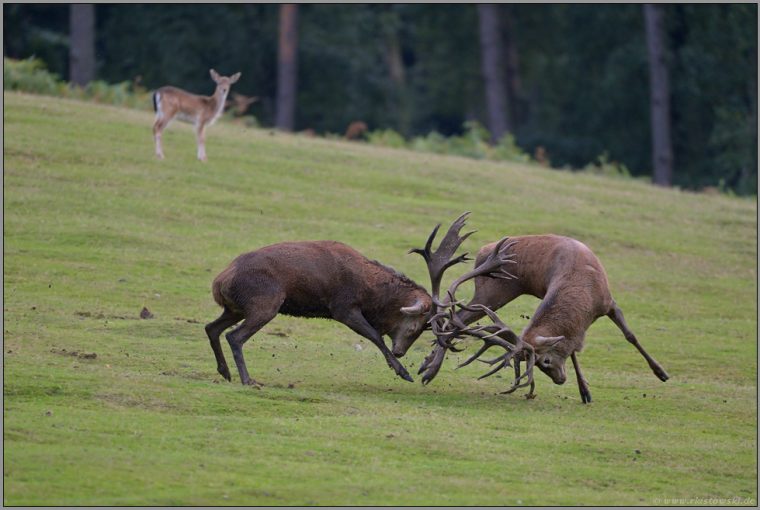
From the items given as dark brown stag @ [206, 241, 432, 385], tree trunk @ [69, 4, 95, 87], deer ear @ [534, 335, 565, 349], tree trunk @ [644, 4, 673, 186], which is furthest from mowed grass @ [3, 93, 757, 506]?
tree trunk @ [644, 4, 673, 186]

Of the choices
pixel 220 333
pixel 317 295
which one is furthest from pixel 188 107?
pixel 220 333

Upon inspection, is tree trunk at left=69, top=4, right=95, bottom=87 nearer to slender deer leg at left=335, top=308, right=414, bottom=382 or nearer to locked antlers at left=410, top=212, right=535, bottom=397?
slender deer leg at left=335, top=308, right=414, bottom=382

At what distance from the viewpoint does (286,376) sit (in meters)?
14.9

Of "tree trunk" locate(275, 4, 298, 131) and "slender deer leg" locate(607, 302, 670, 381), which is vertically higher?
"tree trunk" locate(275, 4, 298, 131)

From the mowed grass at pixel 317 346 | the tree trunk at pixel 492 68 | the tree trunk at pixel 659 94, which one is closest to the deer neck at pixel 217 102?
the mowed grass at pixel 317 346

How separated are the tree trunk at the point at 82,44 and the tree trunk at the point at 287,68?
8.71 metres

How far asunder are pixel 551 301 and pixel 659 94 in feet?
92.7

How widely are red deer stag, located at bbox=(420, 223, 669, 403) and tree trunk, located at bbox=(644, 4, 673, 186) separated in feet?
85.2

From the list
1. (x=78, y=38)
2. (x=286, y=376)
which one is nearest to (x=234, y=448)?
(x=286, y=376)

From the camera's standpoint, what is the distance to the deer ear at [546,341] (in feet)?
44.5

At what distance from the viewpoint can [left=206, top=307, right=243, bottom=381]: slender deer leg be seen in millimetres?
14172

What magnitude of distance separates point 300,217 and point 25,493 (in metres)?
14.4

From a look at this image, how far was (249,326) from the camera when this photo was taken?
46.4ft

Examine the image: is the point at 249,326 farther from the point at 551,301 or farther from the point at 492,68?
the point at 492,68
